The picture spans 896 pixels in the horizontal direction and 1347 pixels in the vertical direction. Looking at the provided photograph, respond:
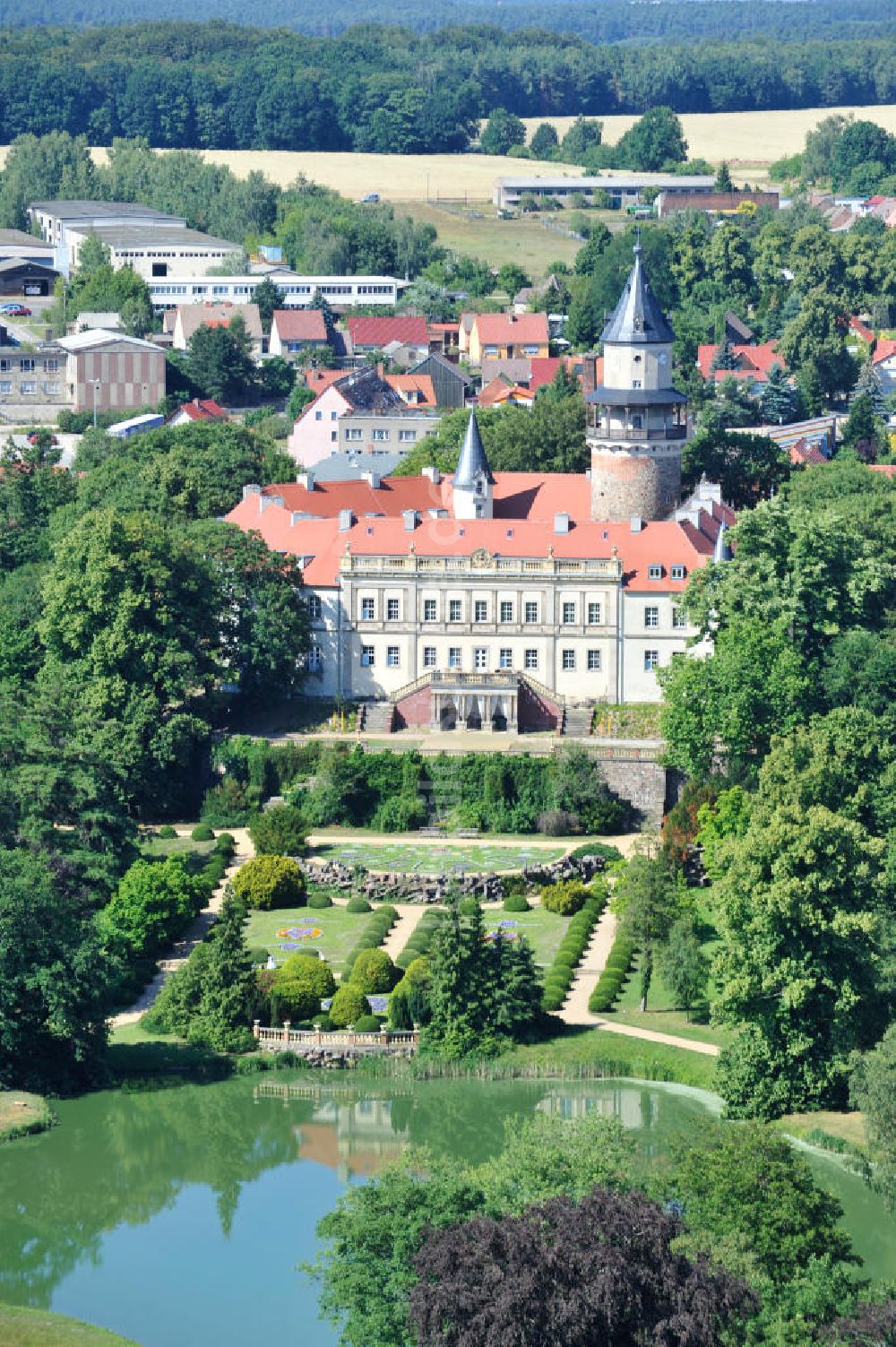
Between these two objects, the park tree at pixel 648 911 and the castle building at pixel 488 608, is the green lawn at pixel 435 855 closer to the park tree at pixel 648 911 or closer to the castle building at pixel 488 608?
the castle building at pixel 488 608

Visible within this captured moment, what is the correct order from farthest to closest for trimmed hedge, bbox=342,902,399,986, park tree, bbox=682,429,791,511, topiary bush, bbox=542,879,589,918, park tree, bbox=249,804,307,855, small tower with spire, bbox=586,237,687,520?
park tree, bbox=682,429,791,511 → small tower with spire, bbox=586,237,687,520 → park tree, bbox=249,804,307,855 → topiary bush, bbox=542,879,589,918 → trimmed hedge, bbox=342,902,399,986

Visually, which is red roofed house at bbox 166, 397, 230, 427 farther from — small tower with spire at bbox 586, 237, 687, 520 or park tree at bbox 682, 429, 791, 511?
small tower with spire at bbox 586, 237, 687, 520

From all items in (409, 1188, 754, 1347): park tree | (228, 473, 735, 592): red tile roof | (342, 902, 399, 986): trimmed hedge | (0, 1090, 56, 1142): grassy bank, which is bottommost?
(0, 1090, 56, 1142): grassy bank

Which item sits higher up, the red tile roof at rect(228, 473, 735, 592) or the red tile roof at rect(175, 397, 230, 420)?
the red tile roof at rect(228, 473, 735, 592)

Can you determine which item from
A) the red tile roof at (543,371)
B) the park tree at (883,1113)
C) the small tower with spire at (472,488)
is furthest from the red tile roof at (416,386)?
the park tree at (883,1113)

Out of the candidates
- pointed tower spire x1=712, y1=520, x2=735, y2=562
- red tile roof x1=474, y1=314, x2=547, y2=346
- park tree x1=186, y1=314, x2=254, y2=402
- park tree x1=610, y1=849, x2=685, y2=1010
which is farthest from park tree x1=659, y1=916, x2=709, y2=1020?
red tile roof x1=474, y1=314, x2=547, y2=346

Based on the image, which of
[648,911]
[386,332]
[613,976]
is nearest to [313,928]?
[613,976]
